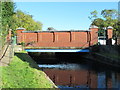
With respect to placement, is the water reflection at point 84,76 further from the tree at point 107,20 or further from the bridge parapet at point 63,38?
the tree at point 107,20

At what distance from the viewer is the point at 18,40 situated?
30.5 meters

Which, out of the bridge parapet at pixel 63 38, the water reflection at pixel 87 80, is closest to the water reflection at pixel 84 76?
the water reflection at pixel 87 80

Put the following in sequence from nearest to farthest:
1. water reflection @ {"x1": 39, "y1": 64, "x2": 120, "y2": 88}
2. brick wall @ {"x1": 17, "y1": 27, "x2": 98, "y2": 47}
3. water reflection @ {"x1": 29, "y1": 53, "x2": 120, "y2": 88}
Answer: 1. water reflection @ {"x1": 39, "y1": 64, "x2": 120, "y2": 88}
2. water reflection @ {"x1": 29, "y1": 53, "x2": 120, "y2": 88}
3. brick wall @ {"x1": 17, "y1": 27, "x2": 98, "y2": 47}

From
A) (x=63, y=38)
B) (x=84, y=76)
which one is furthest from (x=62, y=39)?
(x=84, y=76)

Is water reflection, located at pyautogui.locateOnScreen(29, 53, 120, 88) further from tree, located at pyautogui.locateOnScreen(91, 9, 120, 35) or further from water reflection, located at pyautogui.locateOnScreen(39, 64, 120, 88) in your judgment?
tree, located at pyautogui.locateOnScreen(91, 9, 120, 35)

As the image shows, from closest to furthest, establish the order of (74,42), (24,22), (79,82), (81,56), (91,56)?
(79,82), (91,56), (74,42), (81,56), (24,22)

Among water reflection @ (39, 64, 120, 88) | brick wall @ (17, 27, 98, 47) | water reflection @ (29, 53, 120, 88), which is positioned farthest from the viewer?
brick wall @ (17, 27, 98, 47)

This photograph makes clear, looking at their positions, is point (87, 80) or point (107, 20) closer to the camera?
point (87, 80)

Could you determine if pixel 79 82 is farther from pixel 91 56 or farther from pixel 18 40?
pixel 18 40

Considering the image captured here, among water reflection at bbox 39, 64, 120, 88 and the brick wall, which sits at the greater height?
the brick wall

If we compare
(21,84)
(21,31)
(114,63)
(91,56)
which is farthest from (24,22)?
(21,84)

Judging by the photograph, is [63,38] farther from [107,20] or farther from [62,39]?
[107,20]

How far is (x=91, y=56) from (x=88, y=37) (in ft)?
11.7

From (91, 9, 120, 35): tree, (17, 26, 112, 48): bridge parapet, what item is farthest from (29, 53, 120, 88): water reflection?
(91, 9, 120, 35): tree
